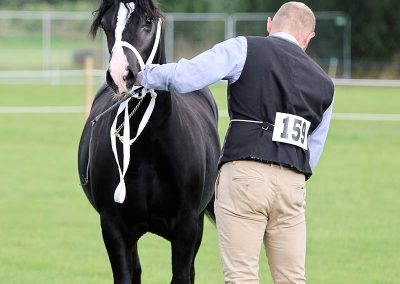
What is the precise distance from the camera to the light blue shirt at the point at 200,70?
15.7ft

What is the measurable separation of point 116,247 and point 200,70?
1487mm

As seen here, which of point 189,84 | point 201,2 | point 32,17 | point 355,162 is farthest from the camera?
point 201,2

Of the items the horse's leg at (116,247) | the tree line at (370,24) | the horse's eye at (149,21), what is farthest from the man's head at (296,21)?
the tree line at (370,24)

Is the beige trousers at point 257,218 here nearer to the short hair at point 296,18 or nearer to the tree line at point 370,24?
the short hair at point 296,18

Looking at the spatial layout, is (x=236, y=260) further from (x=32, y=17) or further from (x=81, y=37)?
(x=81, y=37)

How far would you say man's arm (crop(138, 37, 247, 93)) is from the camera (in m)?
4.79

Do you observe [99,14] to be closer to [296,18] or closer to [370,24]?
[296,18]

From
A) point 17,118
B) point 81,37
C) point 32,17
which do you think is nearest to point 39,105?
point 17,118

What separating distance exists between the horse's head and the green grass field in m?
2.85

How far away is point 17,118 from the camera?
2328cm

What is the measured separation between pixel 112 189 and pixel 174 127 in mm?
533

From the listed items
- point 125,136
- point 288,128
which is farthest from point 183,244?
point 288,128

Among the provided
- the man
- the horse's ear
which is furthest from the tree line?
the man

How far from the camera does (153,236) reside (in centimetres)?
982
